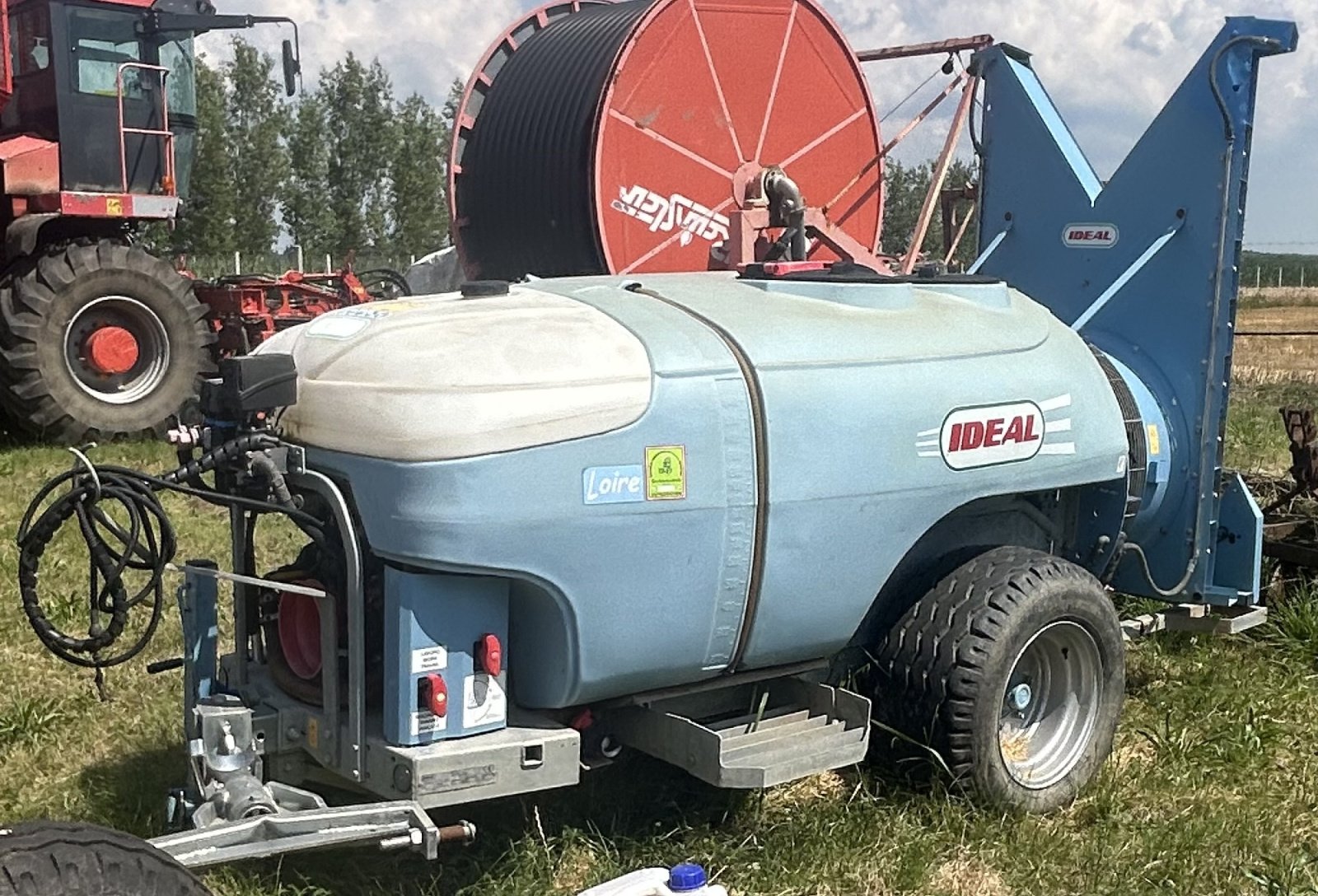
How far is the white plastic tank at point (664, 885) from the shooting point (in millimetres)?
3070

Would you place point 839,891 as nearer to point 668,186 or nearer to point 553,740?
point 553,740

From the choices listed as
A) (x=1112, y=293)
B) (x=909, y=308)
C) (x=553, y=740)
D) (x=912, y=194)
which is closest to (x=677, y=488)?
(x=553, y=740)

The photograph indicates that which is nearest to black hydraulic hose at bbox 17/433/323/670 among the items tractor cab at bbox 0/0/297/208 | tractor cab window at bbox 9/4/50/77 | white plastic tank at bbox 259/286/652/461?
white plastic tank at bbox 259/286/652/461

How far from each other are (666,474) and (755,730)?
84 cm

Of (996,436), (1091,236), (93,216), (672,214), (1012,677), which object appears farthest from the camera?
(93,216)

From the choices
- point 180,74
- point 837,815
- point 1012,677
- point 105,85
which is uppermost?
point 180,74

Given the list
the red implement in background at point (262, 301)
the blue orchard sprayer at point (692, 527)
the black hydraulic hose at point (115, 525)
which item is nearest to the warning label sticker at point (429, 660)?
the blue orchard sprayer at point (692, 527)

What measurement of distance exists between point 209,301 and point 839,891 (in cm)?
922

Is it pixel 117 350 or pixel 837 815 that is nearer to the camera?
pixel 837 815

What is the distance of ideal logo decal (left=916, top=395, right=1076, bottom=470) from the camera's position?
3867mm

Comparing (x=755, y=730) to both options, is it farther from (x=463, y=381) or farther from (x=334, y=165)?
(x=334, y=165)

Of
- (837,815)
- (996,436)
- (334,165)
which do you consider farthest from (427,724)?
(334,165)

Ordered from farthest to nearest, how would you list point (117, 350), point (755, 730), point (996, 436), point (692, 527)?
1. point (117, 350)
2. point (996, 436)
3. point (755, 730)
4. point (692, 527)

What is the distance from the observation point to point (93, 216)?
428 inches
